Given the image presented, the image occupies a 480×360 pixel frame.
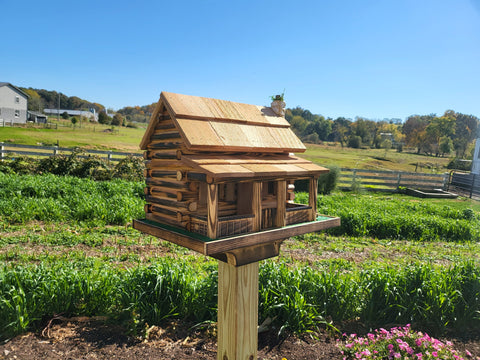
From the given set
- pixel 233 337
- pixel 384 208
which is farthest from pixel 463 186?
pixel 233 337

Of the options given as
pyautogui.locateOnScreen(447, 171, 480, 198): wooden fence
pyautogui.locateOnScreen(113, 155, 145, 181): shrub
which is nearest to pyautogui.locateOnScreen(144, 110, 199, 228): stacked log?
pyautogui.locateOnScreen(113, 155, 145, 181): shrub

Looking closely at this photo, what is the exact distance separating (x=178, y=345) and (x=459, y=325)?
2889 millimetres

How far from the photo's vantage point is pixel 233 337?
194 cm

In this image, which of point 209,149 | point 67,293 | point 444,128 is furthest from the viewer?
point 444,128

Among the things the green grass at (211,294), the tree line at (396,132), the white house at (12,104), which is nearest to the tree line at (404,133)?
the tree line at (396,132)

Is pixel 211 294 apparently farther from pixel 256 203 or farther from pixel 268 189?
pixel 256 203

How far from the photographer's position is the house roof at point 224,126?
5.25 feet

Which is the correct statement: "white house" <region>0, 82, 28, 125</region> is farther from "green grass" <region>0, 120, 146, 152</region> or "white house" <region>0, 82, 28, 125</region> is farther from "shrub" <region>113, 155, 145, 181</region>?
"shrub" <region>113, 155, 145, 181</region>

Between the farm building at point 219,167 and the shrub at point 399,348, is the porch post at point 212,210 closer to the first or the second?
the farm building at point 219,167

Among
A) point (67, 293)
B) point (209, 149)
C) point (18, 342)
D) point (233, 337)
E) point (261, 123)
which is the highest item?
point (261, 123)

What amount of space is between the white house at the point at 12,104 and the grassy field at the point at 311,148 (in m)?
12.0

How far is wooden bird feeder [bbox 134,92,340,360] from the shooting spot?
155cm

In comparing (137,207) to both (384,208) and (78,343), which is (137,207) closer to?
(78,343)

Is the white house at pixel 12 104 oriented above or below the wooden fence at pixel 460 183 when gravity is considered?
above
